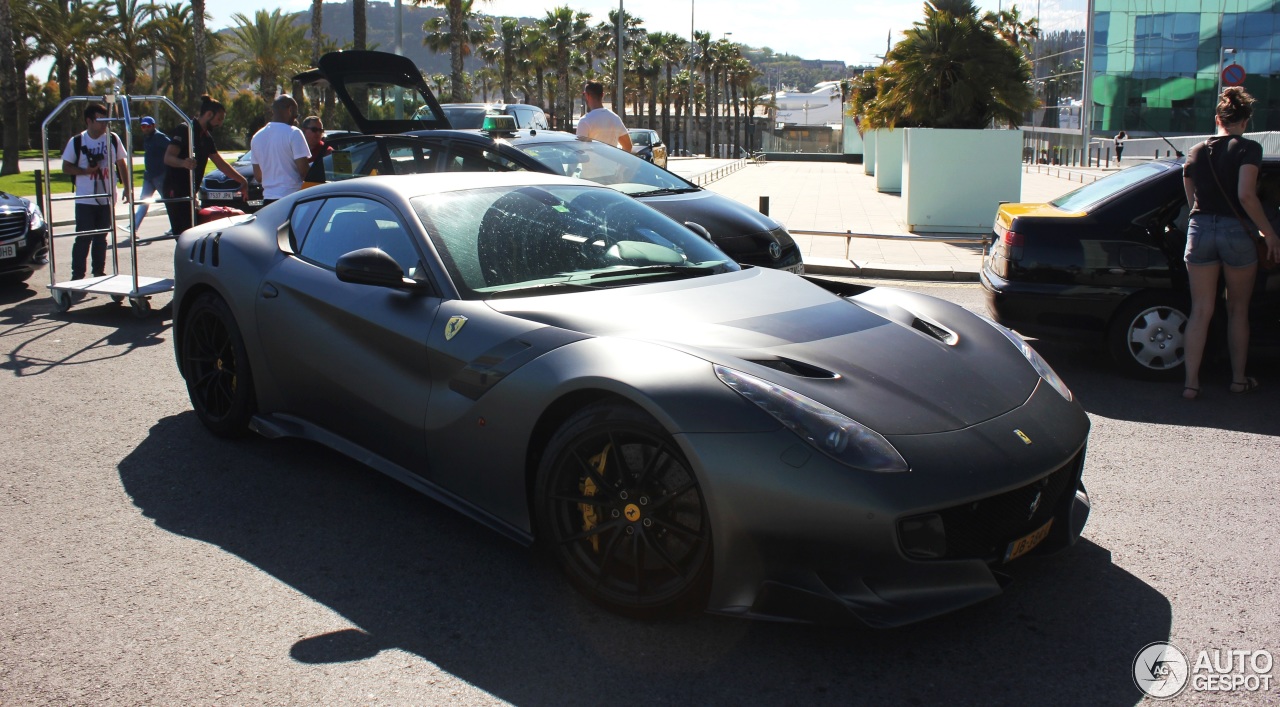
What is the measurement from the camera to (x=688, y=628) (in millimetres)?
3480

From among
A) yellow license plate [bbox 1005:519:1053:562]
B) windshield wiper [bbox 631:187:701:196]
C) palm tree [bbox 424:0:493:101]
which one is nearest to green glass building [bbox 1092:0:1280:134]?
palm tree [bbox 424:0:493:101]

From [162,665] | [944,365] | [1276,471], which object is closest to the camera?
[162,665]

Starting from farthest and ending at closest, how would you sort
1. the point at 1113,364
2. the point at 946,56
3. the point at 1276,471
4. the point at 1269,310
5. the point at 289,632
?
the point at 946,56
the point at 1113,364
the point at 1269,310
the point at 1276,471
the point at 289,632

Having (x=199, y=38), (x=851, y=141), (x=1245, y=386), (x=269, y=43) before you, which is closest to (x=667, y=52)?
(x=851, y=141)

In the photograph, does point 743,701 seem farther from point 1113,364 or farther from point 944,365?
point 1113,364

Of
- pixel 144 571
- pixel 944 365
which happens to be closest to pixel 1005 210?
pixel 944 365

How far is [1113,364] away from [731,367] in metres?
5.02

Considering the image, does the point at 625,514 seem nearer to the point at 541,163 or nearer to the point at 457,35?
the point at 541,163

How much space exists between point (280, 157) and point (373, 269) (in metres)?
6.11

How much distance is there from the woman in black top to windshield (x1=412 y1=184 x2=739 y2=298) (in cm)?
322

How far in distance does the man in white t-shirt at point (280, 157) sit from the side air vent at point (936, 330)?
6.93 meters

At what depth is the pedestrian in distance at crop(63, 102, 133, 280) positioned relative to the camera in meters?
9.90

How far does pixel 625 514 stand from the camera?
3.44m

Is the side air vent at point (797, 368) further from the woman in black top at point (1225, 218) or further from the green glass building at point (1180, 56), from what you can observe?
the green glass building at point (1180, 56)
